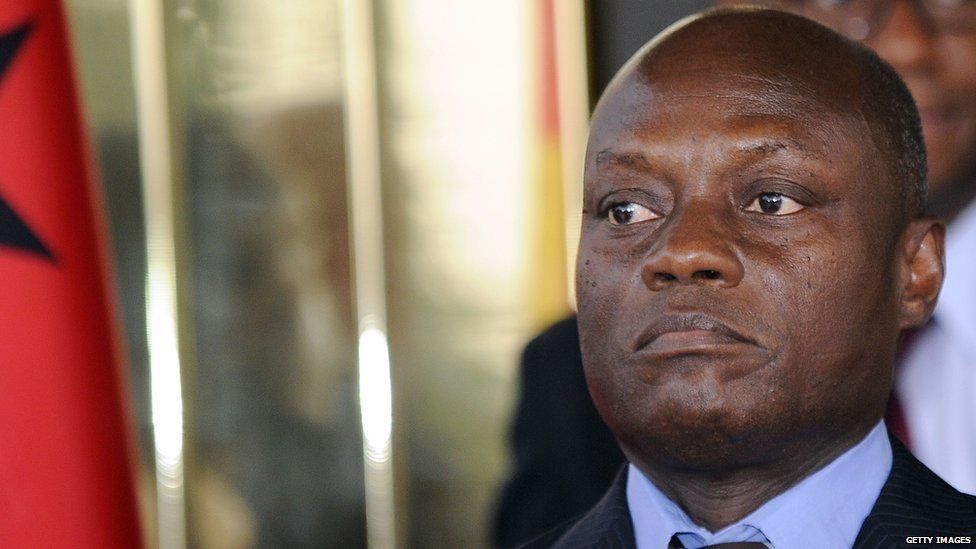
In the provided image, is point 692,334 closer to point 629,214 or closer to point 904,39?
point 629,214

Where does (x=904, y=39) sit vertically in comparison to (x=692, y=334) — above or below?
above

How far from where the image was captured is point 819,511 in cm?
129

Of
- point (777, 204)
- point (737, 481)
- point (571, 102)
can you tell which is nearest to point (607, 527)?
point (737, 481)

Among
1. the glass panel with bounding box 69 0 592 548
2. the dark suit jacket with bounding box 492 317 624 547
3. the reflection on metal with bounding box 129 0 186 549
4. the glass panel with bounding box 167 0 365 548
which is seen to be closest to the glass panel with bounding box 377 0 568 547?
the glass panel with bounding box 69 0 592 548

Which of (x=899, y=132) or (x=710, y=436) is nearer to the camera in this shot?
(x=710, y=436)

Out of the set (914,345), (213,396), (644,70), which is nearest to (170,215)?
(213,396)

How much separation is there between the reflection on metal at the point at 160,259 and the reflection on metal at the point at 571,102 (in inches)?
60.0

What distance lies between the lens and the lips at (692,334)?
1.19 meters

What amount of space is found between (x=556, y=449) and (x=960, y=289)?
34.4 inches

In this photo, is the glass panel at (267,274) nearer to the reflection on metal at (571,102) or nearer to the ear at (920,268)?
the reflection on metal at (571,102)

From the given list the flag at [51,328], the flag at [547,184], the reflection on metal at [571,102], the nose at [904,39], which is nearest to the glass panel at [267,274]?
the flag at [547,184]

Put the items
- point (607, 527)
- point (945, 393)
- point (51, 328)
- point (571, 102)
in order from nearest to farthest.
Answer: point (607, 527) → point (51, 328) → point (945, 393) → point (571, 102)

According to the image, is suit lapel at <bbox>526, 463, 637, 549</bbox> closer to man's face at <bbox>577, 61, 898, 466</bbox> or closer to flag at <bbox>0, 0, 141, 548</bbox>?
man's face at <bbox>577, 61, 898, 466</bbox>

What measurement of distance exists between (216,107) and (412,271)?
38.9 inches
